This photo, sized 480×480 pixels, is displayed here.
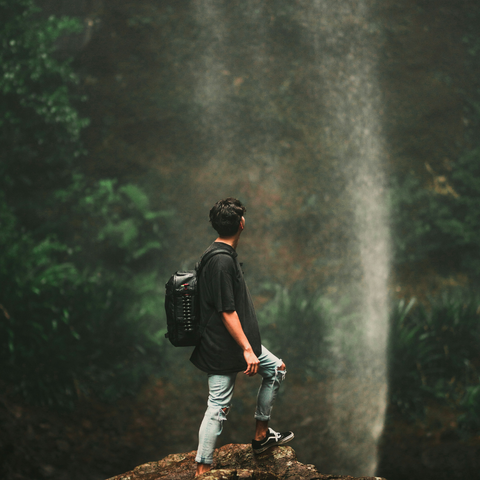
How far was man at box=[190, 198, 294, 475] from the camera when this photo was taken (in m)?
2.82

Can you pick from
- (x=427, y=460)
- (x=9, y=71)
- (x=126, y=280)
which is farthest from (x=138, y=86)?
(x=427, y=460)

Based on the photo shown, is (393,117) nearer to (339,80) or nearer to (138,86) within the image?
(339,80)

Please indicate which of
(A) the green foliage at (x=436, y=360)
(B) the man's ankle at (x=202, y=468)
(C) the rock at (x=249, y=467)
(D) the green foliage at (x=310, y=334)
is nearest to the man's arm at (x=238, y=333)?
(B) the man's ankle at (x=202, y=468)

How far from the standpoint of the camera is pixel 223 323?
288 cm

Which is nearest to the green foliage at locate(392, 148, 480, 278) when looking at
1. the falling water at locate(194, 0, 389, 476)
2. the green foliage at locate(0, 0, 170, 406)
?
the falling water at locate(194, 0, 389, 476)

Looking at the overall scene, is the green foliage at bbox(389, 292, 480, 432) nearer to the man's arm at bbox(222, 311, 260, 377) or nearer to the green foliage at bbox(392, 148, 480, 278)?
the green foliage at bbox(392, 148, 480, 278)

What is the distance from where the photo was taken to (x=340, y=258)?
409 inches

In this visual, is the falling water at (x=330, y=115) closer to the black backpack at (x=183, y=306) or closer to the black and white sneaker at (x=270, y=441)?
the black and white sneaker at (x=270, y=441)

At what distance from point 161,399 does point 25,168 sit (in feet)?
18.9

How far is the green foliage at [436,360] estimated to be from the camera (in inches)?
357

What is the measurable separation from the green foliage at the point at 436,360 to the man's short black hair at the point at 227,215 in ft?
23.9

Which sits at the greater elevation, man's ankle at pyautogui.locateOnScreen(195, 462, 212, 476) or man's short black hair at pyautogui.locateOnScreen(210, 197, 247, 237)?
man's short black hair at pyautogui.locateOnScreen(210, 197, 247, 237)

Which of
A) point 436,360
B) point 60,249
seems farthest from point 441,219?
point 60,249

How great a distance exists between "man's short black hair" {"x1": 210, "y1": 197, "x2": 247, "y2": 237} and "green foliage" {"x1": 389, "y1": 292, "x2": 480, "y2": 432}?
287 inches
